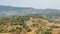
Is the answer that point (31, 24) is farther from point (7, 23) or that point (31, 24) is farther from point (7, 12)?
point (7, 12)

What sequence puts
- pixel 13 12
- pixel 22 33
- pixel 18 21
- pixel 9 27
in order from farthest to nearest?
pixel 13 12 < pixel 18 21 < pixel 9 27 < pixel 22 33

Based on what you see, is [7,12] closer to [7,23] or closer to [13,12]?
[13,12]

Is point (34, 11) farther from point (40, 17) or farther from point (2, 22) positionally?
point (2, 22)

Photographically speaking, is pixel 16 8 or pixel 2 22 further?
pixel 16 8

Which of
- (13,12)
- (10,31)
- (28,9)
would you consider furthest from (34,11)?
(10,31)

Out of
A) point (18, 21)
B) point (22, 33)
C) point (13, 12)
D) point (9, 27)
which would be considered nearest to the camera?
point (22, 33)

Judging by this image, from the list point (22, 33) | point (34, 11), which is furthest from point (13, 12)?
point (22, 33)

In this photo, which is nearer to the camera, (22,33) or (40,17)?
(22,33)

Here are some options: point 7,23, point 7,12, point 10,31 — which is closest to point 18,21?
point 7,23
